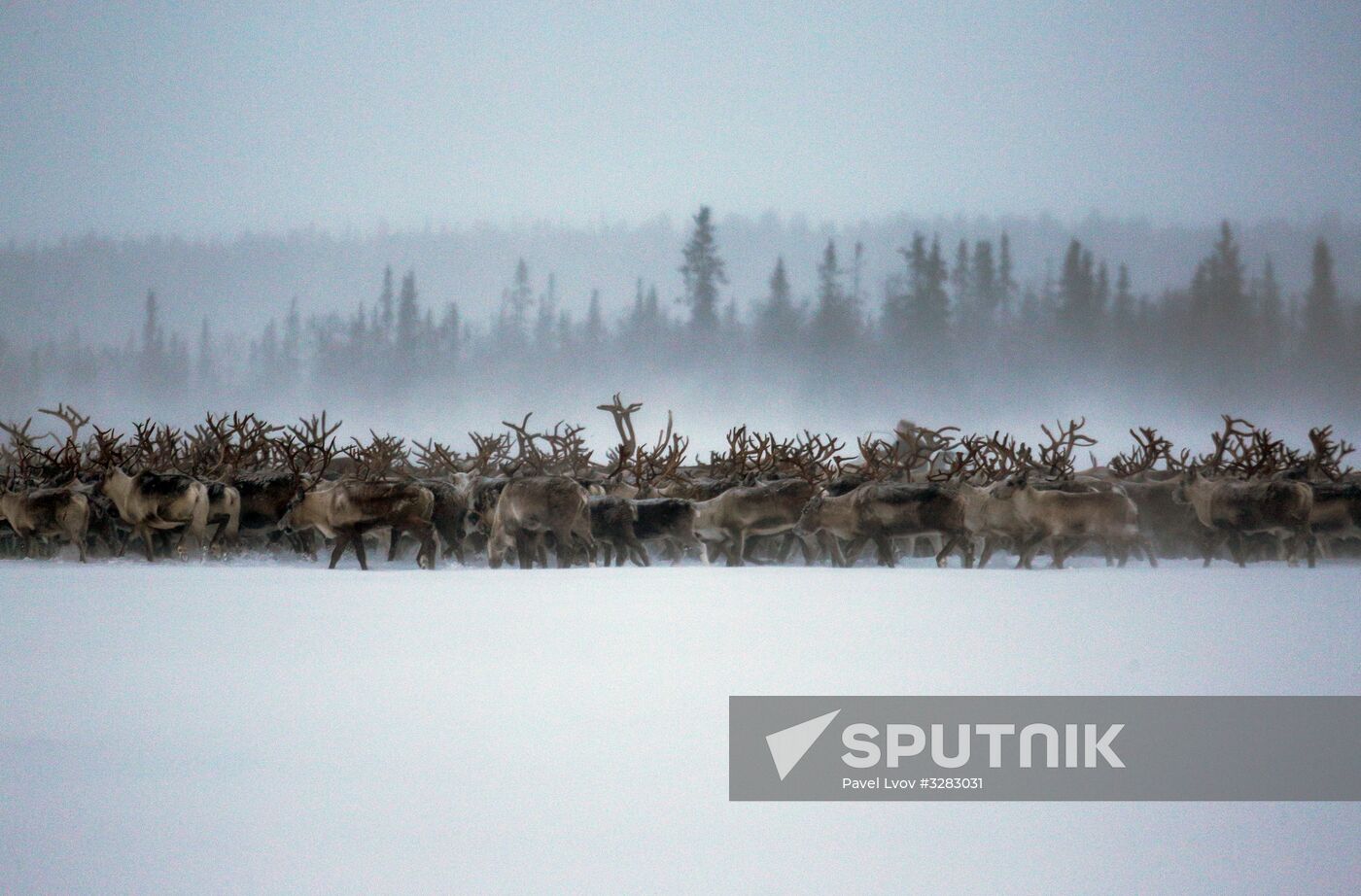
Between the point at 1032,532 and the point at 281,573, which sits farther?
the point at 1032,532

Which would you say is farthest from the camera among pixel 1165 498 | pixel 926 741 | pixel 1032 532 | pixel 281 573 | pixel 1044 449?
pixel 1165 498

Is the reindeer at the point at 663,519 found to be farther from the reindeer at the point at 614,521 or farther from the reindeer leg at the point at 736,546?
the reindeer leg at the point at 736,546

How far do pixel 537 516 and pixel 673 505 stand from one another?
994 mm

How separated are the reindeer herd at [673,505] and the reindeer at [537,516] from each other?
1cm

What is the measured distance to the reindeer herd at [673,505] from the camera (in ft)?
26.9

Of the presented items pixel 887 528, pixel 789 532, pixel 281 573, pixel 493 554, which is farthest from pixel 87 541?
pixel 887 528

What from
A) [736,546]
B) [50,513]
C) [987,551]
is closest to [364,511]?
[736,546]

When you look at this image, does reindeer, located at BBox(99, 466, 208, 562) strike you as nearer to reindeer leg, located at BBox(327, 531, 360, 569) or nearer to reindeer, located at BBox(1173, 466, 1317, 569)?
reindeer leg, located at BBox(327, 531, 360, 569)

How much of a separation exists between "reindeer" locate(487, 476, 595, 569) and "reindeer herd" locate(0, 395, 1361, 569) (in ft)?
0.04

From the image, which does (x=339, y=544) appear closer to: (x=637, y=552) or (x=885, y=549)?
(x=637, y=552)

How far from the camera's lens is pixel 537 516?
8.13 metres

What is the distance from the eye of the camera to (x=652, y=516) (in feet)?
27.6

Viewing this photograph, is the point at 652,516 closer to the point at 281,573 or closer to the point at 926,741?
the point at 281,573

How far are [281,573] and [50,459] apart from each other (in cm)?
303
